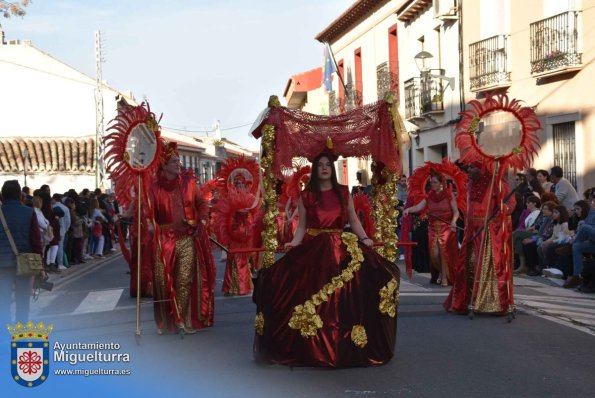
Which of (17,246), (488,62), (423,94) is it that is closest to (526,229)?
(488,62)

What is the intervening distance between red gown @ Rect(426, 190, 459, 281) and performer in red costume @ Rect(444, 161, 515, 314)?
3.50 m

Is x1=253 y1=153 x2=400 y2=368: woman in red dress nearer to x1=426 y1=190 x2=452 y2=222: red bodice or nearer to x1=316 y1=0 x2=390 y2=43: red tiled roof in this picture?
x1=426 y1=190 x2=452 y2=222: red bodice

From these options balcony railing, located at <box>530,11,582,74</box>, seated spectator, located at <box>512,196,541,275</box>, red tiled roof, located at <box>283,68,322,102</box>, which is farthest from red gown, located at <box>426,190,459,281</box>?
red tiled roof, located at <box>283,68,322,102</box>

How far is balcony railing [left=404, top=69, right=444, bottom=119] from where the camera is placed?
106 feet

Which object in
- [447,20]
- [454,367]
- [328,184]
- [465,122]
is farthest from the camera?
[447,20]

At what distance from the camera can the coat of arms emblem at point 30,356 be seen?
23.6 feet

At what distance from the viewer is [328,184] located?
9.49m

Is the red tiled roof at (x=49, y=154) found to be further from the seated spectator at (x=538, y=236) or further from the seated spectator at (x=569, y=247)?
the seated spectator at (x=569, y=247)

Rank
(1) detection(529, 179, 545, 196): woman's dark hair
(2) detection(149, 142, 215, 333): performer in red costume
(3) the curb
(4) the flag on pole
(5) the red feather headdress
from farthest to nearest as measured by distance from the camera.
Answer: (4) the flag on pole
(1) detection(529, 179, 545, 196): woman's dark hair
(3) the curb
(5) the red feather headdress
(2) detection(149, 142, 215, 333): performer in red costume

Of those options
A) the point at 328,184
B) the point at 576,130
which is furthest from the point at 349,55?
the point at 328,184

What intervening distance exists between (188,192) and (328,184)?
233cm

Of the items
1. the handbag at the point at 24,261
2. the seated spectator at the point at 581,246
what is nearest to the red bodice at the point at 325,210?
the handbag at the point at 24,261

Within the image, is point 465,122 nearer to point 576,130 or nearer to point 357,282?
point 357,282

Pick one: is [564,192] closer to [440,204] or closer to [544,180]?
[544,180]
